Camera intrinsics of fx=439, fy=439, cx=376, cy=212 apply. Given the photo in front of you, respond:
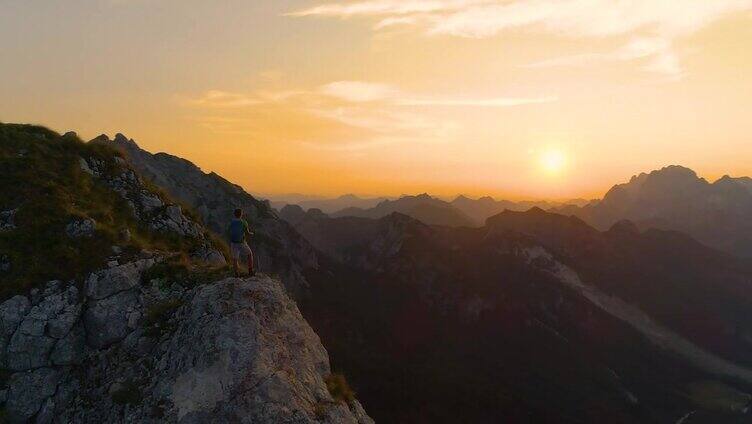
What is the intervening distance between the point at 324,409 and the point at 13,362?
46.7 feet

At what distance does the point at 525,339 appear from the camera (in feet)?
520

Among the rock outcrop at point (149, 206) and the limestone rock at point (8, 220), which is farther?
the rock outcrop at point (149, 206)

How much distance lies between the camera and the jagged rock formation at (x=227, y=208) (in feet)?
431

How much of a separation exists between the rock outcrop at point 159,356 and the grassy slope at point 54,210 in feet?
4.45

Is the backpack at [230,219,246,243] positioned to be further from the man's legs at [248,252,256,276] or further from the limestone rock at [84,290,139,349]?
the limestone rock at [84,290,139,349]

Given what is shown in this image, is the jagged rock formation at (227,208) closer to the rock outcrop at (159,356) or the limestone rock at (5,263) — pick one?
the limestone rock at (5,263)

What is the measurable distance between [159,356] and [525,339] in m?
158

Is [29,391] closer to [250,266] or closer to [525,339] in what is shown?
[250,266]

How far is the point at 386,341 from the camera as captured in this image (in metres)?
148

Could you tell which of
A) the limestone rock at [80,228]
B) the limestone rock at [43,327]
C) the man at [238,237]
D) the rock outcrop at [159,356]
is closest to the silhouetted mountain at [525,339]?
the man at [238,237]

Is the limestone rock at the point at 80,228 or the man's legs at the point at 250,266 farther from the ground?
the limestone rock at the point at 80,228

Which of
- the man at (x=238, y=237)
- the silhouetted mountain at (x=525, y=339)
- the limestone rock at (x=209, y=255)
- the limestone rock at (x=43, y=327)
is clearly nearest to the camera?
the limestone rock at (x=43, y=327)

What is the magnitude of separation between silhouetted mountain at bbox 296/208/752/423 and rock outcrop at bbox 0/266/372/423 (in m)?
95.2

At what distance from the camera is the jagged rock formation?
131250 mm
